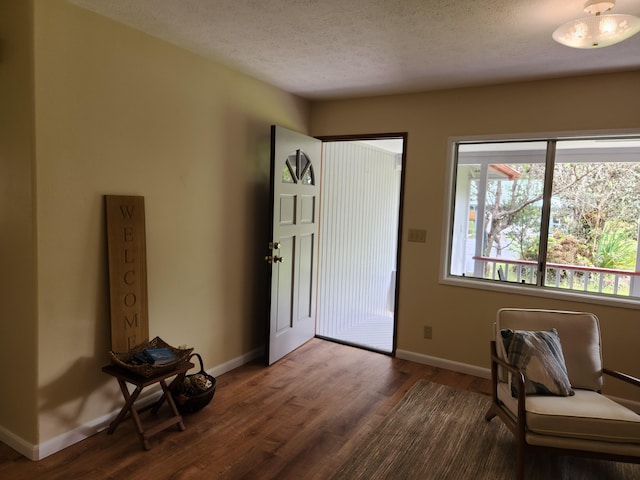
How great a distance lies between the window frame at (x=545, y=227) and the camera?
3000 mm

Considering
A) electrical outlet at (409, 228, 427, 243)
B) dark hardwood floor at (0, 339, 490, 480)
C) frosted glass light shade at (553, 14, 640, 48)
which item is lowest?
dark hardwood floor at (0, 339, 490, 480)

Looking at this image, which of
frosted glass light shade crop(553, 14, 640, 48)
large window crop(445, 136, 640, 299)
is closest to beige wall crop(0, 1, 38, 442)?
frosted glass light shade crop(553, 14, 640, 48)

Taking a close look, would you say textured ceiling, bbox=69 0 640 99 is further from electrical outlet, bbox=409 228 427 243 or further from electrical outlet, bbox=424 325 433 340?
electrical outlet, bbox=424 325 433 340

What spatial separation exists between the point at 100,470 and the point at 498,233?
321cm

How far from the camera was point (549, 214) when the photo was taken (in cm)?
329

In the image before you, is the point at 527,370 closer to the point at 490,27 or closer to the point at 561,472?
the point at 561,472

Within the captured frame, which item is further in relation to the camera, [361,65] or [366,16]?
[361,65]

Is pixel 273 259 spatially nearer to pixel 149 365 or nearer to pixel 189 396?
pixel 189 396

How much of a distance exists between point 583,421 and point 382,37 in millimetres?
2294

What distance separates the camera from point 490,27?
88.4 inches

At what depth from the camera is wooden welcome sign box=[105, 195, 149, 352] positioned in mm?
2434

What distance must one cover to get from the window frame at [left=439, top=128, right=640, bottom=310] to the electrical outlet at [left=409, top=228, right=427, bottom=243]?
17 cm

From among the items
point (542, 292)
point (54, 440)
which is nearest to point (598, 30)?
point (542, 292)

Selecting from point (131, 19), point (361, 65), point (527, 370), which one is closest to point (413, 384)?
point (527, 370)
